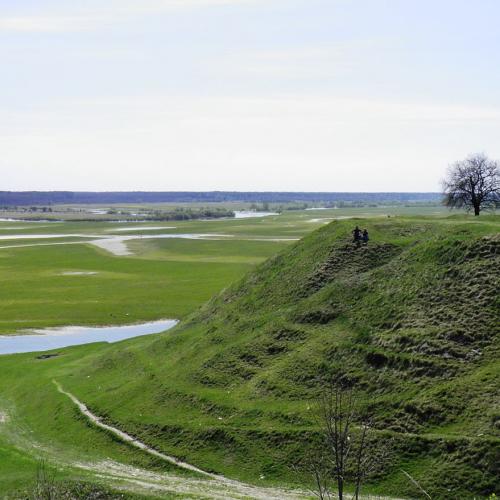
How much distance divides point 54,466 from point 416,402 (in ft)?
71.7

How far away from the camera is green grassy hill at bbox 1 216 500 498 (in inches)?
1503

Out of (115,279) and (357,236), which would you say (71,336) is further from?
Result: (357,236)

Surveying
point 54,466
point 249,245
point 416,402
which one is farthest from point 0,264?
point 416,402

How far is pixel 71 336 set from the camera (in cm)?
8575

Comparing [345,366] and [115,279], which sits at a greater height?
[345,366]

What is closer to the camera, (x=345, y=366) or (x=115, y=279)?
(x=345, y=366)

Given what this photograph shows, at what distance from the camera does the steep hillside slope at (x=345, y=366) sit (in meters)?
38.2

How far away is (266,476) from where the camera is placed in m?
38.6

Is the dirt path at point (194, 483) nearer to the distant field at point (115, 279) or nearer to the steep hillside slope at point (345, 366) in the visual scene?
the steep hillside slope at point (345, 366)

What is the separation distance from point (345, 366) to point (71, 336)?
161 feet

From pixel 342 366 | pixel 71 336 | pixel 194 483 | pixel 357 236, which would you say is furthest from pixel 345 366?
pixel 71 336

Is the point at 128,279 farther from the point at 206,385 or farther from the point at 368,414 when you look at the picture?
the point at 368,414

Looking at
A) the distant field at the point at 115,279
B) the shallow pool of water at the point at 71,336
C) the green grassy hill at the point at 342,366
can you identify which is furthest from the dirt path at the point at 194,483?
the distant field at the point at 115,279

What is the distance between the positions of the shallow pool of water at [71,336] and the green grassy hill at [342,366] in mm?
15171
